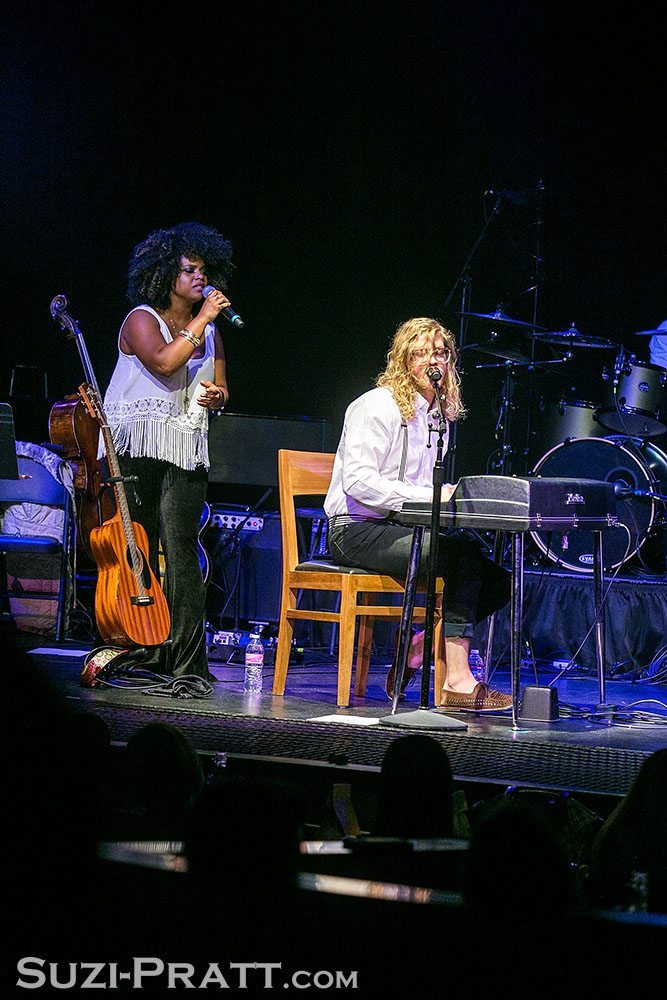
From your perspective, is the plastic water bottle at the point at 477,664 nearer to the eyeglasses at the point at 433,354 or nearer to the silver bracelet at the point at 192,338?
the eyeglasses at the point at 433,354

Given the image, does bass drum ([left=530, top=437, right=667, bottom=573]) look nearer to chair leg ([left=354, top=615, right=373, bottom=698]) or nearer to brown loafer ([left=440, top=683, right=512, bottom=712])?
chair leg ([left=354, top=615, right=373, bottom=698])

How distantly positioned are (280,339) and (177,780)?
5550 mm

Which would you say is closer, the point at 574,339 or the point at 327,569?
the point at 327,569

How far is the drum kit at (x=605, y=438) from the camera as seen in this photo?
22.1ft

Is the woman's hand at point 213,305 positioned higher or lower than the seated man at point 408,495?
higher

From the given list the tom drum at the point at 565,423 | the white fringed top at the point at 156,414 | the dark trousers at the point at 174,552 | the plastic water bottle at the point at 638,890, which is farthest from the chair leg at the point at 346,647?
the tom drum at the point at 565,423

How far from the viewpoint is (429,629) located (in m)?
3.49

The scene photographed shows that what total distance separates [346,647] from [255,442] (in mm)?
2565

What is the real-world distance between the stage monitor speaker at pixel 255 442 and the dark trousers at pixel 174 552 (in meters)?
2.01

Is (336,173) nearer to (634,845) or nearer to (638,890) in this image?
(634,845)

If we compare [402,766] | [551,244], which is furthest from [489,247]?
[402,766]

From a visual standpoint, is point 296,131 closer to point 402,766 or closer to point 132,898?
point 402,766

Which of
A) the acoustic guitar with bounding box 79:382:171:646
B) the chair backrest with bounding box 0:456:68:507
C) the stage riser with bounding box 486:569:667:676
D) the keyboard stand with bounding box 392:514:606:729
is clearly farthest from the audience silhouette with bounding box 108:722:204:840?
the chair backrest with bounding box 0:456:68:507

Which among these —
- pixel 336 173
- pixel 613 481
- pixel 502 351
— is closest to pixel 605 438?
pixel 613 481
